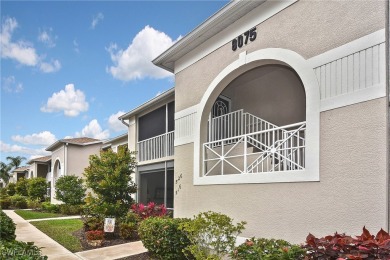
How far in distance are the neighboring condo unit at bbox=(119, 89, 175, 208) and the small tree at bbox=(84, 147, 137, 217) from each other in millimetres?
1901

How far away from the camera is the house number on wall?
7793 mm

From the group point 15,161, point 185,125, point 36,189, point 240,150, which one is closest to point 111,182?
point 185,125

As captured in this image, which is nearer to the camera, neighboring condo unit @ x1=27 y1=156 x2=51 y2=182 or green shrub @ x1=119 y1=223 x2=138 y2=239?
green shrub @ x1=119 y1=223 x2=138 y2=239

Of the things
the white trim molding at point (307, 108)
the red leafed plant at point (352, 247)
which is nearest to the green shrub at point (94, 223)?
the white trim molding at point (307, 108)

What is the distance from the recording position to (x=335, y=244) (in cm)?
448

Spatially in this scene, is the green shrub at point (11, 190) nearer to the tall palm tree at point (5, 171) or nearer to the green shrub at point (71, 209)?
the green shrub at point (71, 209)

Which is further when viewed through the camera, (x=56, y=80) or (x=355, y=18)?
(x=56, y=80)

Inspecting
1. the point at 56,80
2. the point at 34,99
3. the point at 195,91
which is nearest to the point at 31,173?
the point at 56,80

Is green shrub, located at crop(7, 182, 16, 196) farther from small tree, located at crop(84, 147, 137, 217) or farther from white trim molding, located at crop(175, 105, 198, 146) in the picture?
white trim molding, located at crop(175, 105, 198, 146)

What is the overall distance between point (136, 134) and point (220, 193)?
377 inches

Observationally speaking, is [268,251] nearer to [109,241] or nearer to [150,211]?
[109,241]

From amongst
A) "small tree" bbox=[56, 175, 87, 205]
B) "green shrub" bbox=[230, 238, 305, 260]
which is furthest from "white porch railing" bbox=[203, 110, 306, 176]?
"small tree" bbox=[56, 175, 87, 205]

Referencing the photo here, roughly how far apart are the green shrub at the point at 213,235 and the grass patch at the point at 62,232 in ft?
16.3

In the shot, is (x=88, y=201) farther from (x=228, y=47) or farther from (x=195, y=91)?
(x=228, y=47)
